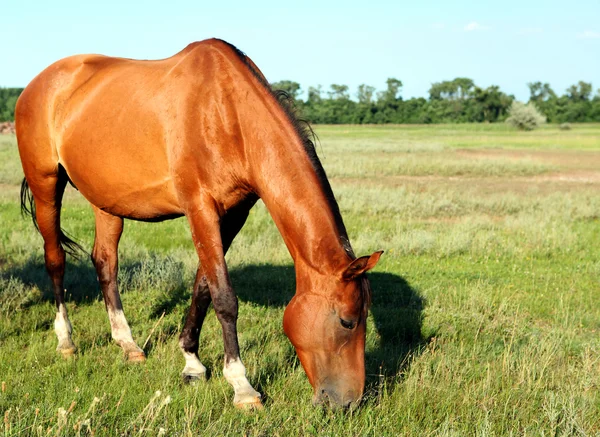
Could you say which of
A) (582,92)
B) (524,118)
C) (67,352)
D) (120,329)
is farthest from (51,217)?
(582,92)

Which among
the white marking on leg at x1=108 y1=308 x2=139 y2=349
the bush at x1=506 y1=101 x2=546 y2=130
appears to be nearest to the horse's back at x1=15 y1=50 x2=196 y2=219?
the white marking on leg at x1=108 y1=308 x2=139 y2=349

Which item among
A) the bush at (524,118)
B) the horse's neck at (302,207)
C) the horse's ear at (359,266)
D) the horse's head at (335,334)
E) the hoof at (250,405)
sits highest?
the bush at (524,118)

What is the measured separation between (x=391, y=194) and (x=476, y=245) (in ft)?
18.3

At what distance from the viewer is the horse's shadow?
185 inches

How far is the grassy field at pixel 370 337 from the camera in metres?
3.47

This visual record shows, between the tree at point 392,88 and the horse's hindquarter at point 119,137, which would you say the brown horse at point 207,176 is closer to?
the horse's hindquarter at point 119,137

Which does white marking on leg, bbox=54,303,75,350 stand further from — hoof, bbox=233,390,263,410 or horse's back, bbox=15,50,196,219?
hoof, bbox=233,390,263,410

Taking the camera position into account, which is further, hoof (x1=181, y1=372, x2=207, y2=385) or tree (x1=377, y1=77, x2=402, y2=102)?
tree (x1=377, y1=77, x2=402, y2=102)

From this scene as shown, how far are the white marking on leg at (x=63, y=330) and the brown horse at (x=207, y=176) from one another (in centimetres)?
1

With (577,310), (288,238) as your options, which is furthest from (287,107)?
(577,310)

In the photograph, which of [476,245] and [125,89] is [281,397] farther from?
[476,245]

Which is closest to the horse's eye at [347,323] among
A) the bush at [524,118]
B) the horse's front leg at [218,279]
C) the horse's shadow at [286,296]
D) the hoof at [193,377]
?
the horse's shadow at [286,296]

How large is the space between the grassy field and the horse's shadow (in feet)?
0.08

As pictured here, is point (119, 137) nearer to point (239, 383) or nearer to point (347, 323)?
point (239, 383)
